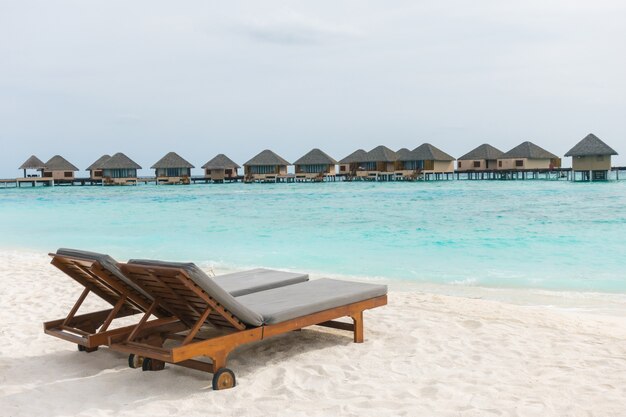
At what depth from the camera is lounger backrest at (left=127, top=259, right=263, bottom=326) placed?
310cm

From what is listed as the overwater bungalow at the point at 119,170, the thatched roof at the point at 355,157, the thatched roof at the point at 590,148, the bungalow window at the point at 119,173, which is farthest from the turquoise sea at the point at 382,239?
the bungalow window at the point at 119,173

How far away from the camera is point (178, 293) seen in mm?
3400

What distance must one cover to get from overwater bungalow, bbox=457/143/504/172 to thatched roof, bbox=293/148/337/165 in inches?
472

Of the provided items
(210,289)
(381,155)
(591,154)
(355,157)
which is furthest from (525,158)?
(210,289)

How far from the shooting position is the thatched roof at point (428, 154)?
5031 centimetres

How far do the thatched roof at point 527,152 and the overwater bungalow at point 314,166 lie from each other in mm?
15400

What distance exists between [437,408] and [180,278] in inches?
60.0

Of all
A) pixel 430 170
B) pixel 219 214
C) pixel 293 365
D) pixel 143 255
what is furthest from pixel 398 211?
pixel 430 170

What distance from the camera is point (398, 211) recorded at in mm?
24141

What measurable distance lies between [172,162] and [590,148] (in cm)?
3507

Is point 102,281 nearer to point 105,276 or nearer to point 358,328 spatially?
point 105,276

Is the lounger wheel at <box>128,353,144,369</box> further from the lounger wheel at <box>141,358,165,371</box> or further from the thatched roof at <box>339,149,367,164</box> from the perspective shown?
the thatched roof at <box>339,149,367,164</box>

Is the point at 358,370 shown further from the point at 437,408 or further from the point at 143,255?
the point at 143,255

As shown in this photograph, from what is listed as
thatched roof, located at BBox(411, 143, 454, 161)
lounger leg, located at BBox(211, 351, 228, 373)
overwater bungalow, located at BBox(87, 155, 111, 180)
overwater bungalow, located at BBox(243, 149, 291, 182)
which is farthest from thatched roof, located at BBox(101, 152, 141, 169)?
lounger leg, located at BBox(211, 351, 228, 373)
